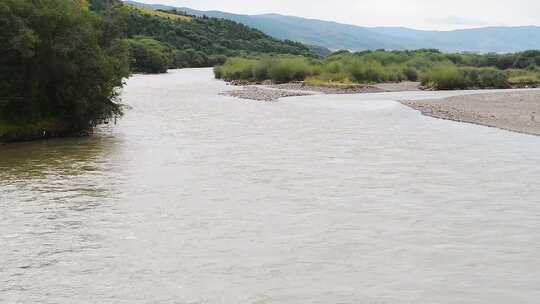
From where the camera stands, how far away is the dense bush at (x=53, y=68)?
28.3 meters

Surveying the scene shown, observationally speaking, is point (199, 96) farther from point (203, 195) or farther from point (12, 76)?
point (203, 195)

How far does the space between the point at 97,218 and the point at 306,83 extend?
214 ft

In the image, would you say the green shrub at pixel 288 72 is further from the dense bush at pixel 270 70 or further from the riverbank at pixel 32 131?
the riverbank at pixel 32 131

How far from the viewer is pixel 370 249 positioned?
1388 centimetres

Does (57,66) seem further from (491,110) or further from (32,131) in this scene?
(491,110)

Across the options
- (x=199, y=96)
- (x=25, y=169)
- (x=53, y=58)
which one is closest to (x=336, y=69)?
(x=199, y=96)

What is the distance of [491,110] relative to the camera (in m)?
46.1

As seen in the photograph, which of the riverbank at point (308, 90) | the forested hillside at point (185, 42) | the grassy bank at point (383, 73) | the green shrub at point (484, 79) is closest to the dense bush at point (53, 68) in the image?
the riverbank at point (308, 90)

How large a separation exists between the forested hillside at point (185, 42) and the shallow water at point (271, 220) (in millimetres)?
84521

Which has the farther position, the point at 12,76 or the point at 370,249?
the point at 12,76

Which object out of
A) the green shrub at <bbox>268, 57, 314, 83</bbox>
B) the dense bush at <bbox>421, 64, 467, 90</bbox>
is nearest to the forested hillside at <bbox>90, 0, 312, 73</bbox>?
the green shrub at <bbox>268, 57, 314, 83</bbox>

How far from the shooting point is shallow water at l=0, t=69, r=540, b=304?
1177 cm

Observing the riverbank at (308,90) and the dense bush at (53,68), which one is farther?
the riverbank at (308,90)

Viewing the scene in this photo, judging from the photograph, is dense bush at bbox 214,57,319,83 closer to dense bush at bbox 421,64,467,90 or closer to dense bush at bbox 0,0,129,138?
dense bush at bbox 421,64,467,90
